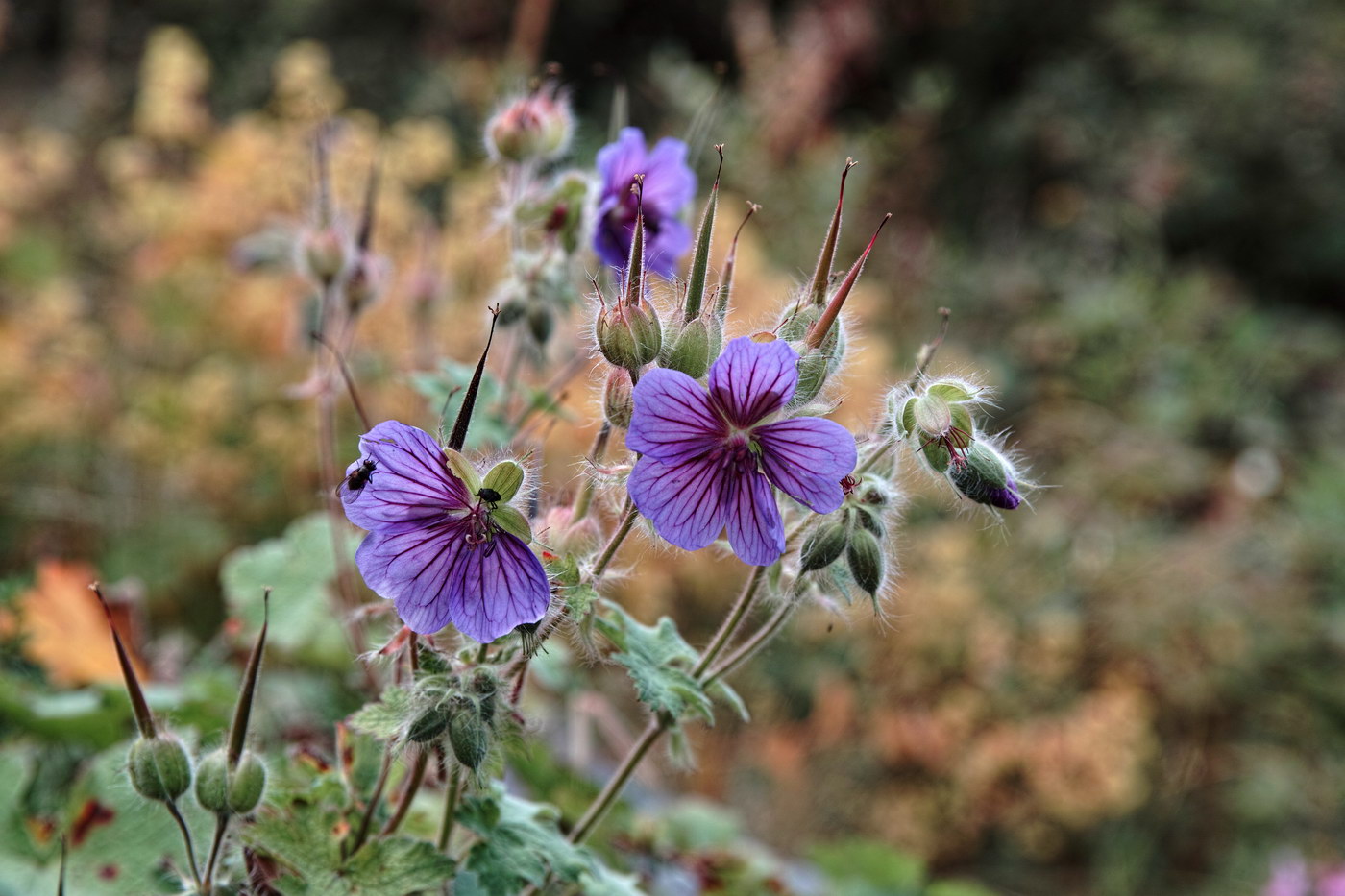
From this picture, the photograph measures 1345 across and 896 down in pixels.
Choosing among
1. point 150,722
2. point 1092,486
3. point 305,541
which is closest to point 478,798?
point 150,722

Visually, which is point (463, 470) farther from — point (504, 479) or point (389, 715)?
point (389, 715)

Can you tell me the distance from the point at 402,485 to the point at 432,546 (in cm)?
4

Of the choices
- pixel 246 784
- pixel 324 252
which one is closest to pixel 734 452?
pixel 246 784

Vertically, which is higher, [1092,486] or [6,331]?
[1092,486]

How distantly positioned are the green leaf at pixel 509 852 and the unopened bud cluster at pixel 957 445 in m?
0.36

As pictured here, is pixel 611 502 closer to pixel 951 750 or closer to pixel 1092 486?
pixel 951 750

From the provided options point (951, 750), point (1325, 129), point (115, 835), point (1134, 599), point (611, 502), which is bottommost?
point (115, 835)

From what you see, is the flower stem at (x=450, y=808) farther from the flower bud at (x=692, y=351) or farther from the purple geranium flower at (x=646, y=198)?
the purple geranium flower at (x=646, y=198)

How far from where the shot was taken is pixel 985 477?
67 centimetres

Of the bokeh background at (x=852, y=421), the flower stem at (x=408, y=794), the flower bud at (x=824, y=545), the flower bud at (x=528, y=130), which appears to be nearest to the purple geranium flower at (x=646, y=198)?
the flower bud at (x=528, y=130)

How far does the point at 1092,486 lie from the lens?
3123 mm

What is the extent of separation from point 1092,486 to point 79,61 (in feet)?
14.3

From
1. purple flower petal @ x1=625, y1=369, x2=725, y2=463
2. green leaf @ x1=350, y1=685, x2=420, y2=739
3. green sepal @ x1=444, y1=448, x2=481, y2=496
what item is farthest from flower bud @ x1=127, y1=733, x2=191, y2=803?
purple flower petal @ x1=625, y1=369, x2=725, y2=463

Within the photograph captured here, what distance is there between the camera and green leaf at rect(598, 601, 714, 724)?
0.67 meters
